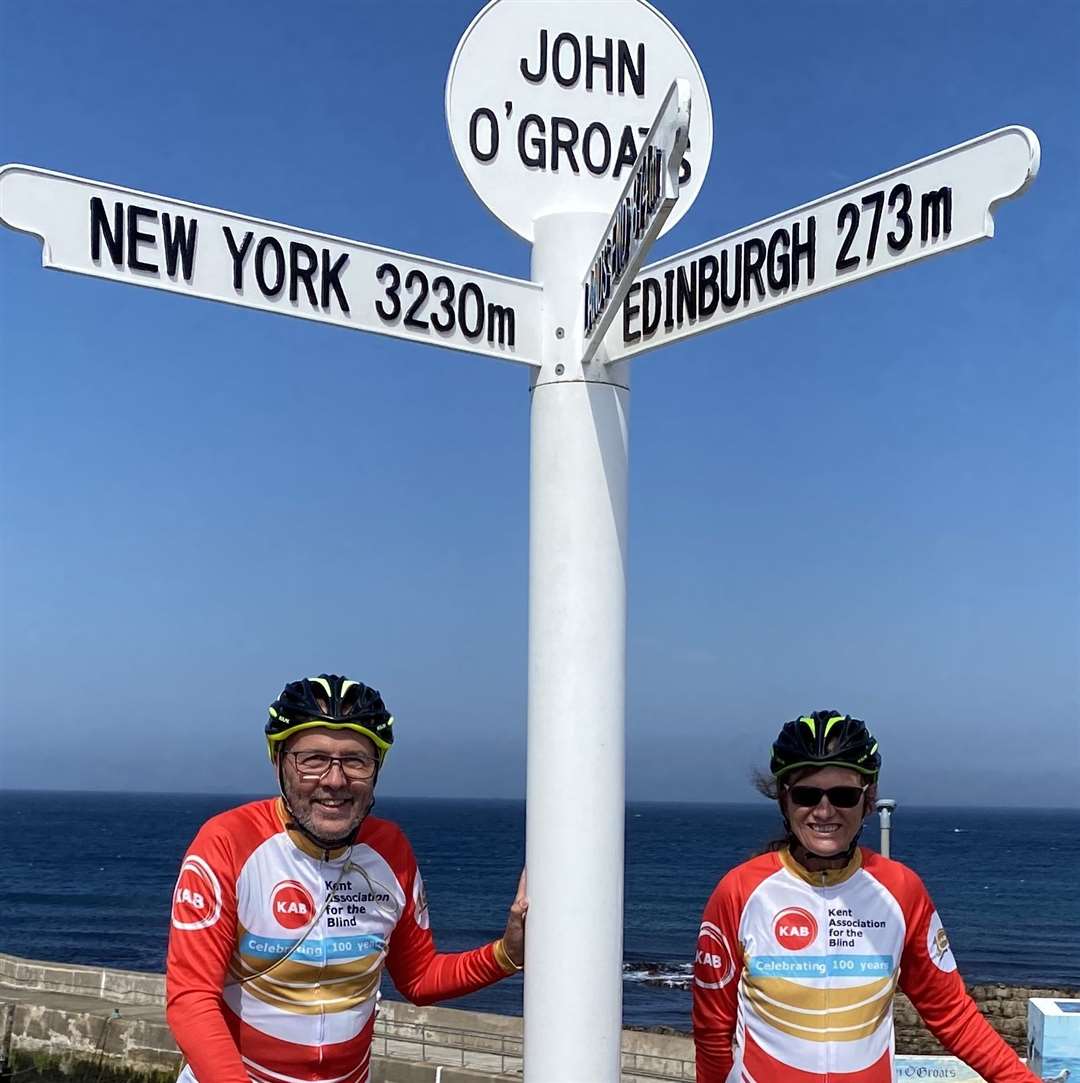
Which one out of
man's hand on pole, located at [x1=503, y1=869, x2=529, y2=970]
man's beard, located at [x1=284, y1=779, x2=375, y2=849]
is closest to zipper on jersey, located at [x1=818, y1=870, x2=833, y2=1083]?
man's hand on pole, located at [x1=503, y1=869, x2=529, y2=970]

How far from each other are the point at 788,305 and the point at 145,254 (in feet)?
4.96

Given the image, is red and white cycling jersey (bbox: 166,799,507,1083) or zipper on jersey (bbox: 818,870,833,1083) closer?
red and white cycling jersey (bbox: 166,799,507,1083)

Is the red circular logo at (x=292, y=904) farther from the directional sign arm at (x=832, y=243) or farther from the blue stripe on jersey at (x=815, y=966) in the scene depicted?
the directional sign arm at (x=832, y=243)

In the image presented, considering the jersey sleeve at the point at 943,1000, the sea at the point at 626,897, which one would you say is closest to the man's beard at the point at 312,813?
the sea at the point at 626,897

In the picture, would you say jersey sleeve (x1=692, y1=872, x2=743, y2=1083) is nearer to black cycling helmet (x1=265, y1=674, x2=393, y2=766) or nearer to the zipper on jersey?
the zipper on jersey

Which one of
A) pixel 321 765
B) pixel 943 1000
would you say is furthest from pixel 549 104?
pixel 943 1000

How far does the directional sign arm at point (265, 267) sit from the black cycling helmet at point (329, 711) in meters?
0.91

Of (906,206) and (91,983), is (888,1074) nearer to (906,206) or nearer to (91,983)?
(906,206)

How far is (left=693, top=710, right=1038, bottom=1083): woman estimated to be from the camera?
3.73 m

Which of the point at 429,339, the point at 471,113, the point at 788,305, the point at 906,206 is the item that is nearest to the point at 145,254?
the point at 429,339

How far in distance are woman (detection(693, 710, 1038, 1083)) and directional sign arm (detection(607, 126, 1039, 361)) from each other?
1119 millimetres

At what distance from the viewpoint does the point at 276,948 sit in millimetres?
3479

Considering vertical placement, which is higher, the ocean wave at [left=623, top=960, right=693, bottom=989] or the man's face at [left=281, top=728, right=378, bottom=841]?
the man's face at [left=281, top=728, right=378, bottom=841]

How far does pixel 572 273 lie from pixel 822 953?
6.28 feet
